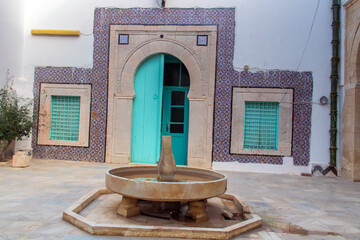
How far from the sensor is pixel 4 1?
23.8ft

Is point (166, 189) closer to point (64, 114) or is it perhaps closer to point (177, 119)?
point (177, 119)

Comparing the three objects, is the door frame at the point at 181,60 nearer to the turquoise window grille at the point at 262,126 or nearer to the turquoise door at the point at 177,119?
the turquoise door at the point at 177,119

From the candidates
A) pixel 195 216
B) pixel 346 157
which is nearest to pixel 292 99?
pixel 346 157

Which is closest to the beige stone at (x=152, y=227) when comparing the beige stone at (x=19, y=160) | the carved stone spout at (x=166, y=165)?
the carved stone spout at (x=166, y=165)

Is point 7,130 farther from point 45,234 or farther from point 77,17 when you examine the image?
point 45,234

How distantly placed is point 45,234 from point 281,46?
6462 millimetres

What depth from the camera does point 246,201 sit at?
4.42 m

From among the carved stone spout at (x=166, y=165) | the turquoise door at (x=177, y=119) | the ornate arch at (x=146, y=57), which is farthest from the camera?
the turquoise door at (x=177, y=119)

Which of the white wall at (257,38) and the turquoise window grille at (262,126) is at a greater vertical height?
the white wall at (257,38)

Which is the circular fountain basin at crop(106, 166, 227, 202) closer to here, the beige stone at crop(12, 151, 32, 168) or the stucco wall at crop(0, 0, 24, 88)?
the beige stone at crop(12, 151, 32, 168)

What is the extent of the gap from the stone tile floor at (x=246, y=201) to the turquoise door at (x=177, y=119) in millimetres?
1543

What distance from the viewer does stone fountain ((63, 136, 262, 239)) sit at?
287 cm

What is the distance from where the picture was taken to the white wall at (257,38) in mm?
7277

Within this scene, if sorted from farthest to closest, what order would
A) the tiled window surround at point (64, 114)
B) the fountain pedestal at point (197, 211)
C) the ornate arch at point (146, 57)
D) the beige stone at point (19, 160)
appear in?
the tiled window surround at point (64, 114), the ornate arch at point (146, 57), the beige stone at point (19, 160), the fountain pedestal at point (197, 211)
